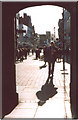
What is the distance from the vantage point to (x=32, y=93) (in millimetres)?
9578

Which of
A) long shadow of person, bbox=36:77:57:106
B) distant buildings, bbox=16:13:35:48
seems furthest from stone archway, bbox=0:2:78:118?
distant buildings, bbox=16:13:35:48

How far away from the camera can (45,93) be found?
9.59 m

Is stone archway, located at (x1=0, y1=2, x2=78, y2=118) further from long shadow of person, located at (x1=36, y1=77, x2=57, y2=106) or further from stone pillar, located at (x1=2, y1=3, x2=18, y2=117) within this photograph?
long shadow of person, located at (x1=36, y1=77, x2=57, y2=106)

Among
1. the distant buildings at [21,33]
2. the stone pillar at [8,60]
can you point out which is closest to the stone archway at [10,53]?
the stone pillar at [8,60]

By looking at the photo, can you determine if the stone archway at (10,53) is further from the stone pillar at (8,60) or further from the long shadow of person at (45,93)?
the long shadow of person at (45,93)

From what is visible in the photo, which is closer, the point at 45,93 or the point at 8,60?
the point at 8,60

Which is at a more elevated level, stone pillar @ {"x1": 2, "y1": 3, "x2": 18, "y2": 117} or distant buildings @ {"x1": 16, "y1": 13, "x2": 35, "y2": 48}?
distant buildings @ {"x1": 16, "y1": 13, "x2": 35, "y2": 48}

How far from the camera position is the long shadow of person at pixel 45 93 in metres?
8.40

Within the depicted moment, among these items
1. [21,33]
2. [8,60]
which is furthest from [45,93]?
[21,33]

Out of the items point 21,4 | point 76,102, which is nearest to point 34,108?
point 76,102

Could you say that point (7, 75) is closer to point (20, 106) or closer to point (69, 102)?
point (20, 106)

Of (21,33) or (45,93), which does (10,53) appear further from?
(21,33)

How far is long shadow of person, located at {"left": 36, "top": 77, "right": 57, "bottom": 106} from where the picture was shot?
840cm

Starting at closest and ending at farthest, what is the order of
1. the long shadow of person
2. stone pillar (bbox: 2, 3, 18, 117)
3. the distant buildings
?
stone pillar (bbox: 2, 3, 18, 117)
the long shadow of person
the distant buildings
